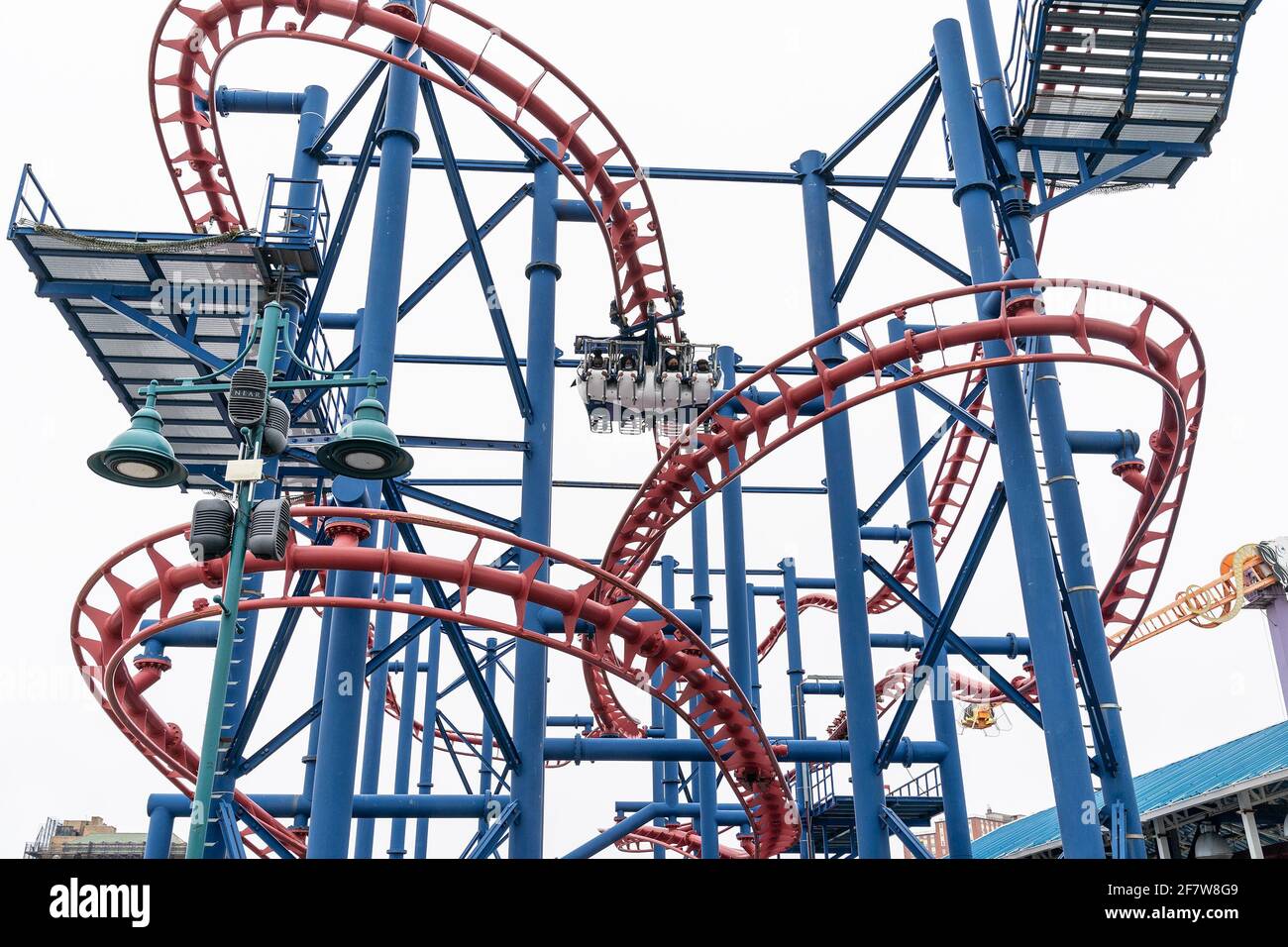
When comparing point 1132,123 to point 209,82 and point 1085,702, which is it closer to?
point 1085,702

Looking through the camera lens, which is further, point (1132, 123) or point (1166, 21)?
point (1132, 123)

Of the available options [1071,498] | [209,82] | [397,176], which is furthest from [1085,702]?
[209,82]

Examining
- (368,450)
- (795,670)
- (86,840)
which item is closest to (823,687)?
(795,670)

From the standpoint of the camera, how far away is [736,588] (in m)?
16.7

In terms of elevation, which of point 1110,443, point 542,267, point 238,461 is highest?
point 542,267

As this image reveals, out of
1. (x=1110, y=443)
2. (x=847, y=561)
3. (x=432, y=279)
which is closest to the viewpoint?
(x=432, y=279)

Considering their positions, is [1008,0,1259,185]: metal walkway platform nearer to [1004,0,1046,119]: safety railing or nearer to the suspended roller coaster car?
[1004,0,1046,119]: safety railing

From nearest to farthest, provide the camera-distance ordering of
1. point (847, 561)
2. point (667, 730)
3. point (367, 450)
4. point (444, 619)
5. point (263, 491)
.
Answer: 1. point (367, 450)
2. point (444, 619)
3. point (847, 561)
4. point (263, 491)
5. point (667, 730)

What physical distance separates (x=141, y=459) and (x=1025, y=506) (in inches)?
315

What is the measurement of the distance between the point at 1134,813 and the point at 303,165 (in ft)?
40.4

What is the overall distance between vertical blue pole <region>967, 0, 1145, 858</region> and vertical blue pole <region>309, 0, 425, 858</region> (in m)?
6.90

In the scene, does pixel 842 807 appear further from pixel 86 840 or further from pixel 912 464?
pixel 86 840

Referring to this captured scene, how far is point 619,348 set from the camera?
685 inches

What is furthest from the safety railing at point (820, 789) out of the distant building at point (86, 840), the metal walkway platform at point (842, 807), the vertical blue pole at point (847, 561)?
the distant building at point (86, 840)
